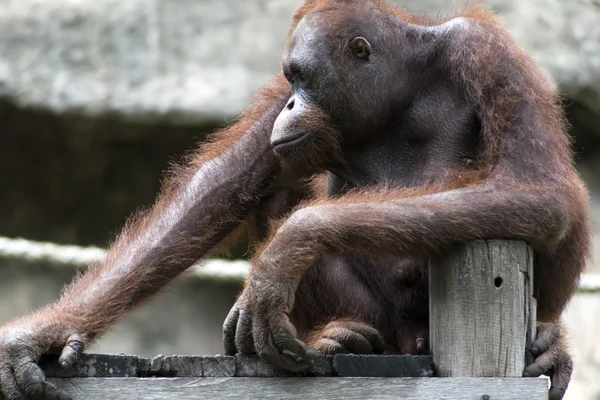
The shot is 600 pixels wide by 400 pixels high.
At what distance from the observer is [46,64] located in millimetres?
5789

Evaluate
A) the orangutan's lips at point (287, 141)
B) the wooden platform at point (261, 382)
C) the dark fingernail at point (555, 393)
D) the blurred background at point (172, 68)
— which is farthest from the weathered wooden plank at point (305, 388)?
the blurred background at point (172, 68)

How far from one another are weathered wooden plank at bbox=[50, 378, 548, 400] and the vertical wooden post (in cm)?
4

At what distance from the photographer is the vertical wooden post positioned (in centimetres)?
253

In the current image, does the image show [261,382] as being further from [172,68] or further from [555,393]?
[172,68]

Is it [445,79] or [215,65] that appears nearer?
[445,79]

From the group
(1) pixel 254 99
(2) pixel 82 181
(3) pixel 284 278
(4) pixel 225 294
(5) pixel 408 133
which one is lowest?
(3) pixel 284 278

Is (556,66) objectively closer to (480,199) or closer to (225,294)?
(225,294)

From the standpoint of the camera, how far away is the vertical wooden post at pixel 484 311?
2531 millimetres

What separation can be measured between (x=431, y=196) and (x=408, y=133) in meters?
0.40

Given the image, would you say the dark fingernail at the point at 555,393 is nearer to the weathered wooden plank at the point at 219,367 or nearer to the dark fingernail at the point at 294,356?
the weathered wooden plank at the point at 219,367

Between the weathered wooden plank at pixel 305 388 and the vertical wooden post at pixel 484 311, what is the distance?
4cm

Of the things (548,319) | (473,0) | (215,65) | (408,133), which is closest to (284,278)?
(408,133)

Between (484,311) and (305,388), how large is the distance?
45 centimetres

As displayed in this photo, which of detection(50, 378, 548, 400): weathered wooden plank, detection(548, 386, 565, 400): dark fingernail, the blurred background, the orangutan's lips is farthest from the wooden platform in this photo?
the blurred background
